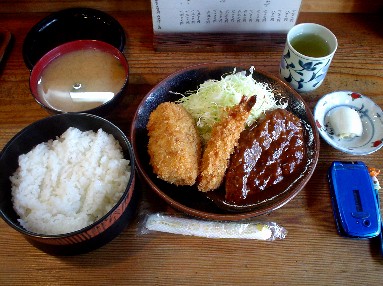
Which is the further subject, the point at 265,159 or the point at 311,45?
the point at 311,45

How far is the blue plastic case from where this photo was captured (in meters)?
1.38

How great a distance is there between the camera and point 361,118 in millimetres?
1704

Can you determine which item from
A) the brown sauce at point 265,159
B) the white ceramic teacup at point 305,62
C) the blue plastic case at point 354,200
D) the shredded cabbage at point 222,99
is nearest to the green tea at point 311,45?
the white ceramic teacup at point 305,62

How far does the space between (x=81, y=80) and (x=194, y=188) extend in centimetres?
72

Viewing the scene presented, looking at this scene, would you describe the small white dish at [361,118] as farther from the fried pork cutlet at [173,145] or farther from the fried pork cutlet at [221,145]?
the fried pork cutlet at [173,145]

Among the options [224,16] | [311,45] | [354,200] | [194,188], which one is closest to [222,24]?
[224,16]

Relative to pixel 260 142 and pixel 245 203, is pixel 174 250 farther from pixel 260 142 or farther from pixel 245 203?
pixel 260 142

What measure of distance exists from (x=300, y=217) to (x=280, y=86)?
1.91ft

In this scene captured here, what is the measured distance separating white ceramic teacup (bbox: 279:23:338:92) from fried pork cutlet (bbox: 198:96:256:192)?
317 millimetres

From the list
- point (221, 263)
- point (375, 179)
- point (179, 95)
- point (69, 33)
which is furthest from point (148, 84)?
→ point (375, 179)

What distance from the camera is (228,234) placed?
140 centimetres

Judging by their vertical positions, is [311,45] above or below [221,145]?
above

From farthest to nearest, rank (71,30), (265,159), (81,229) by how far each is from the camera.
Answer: (71,30)
(265,159)
(81,229)

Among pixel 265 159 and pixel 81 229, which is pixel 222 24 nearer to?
pixel 265 159
